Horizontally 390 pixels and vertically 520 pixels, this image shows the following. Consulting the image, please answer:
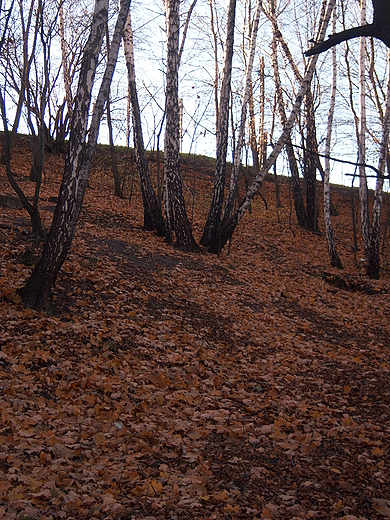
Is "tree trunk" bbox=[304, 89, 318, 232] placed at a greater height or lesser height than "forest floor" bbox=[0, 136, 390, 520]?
greater

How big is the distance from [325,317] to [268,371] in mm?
3284

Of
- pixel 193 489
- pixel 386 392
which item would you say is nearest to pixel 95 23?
pixel 193 489

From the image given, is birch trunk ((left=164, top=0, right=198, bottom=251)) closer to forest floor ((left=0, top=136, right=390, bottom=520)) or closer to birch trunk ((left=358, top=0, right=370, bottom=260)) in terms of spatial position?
forest floor ((left=0, top=136, right=390, bottom=520))

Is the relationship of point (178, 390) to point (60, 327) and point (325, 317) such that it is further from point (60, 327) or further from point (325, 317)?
point (325, 317)

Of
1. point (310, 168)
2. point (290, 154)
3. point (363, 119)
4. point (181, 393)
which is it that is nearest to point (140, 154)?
point (363, 119)

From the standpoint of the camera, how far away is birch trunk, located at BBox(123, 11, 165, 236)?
11.2 m

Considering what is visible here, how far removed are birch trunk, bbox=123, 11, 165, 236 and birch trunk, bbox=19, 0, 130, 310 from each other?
17.2ft

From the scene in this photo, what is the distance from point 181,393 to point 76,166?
9.68 feet

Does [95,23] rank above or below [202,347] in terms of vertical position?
above

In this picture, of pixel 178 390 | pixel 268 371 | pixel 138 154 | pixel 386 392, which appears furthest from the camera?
pixel 138 154

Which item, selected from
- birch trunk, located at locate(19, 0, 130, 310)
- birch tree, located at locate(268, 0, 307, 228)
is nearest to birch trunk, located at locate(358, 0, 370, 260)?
birch tree, located at locate(268, 0, 307, 228)

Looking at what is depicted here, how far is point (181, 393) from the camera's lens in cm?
488

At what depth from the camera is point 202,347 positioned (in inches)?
244

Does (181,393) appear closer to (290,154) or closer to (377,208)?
(377,208)
